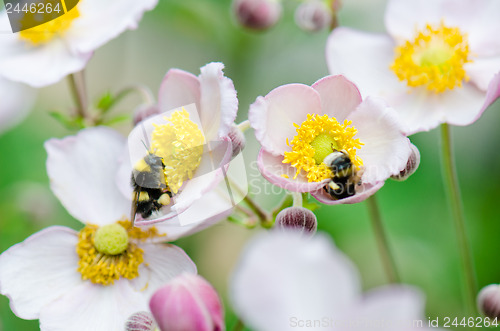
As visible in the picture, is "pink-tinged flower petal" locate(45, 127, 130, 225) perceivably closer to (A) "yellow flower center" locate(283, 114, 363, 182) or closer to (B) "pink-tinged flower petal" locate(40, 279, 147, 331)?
(B) "pink-tinged flower petal" locate(40, 279, 147, 331)

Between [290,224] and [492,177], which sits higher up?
[290,224]

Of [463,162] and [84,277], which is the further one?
[463,162]

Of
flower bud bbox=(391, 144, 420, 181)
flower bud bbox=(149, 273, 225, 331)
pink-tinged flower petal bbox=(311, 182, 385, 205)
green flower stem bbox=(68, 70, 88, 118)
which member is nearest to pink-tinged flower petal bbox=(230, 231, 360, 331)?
flower bud bbox=(149, 273, 225, 331)

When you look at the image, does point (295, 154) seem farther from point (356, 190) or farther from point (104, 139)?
point (104, 139)

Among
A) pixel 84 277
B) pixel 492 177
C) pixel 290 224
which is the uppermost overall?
pixel 290 224

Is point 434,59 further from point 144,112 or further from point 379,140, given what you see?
point 144,112

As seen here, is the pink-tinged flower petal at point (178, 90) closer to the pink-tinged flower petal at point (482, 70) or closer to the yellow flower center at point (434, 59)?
the yellow flower center at point (434, 59)

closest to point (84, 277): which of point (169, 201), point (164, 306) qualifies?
point (169, 201)

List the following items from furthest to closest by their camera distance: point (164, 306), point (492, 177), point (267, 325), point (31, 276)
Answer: point (492, 177)
point (31, 276)
point (164, 306)
point (267, 325)
